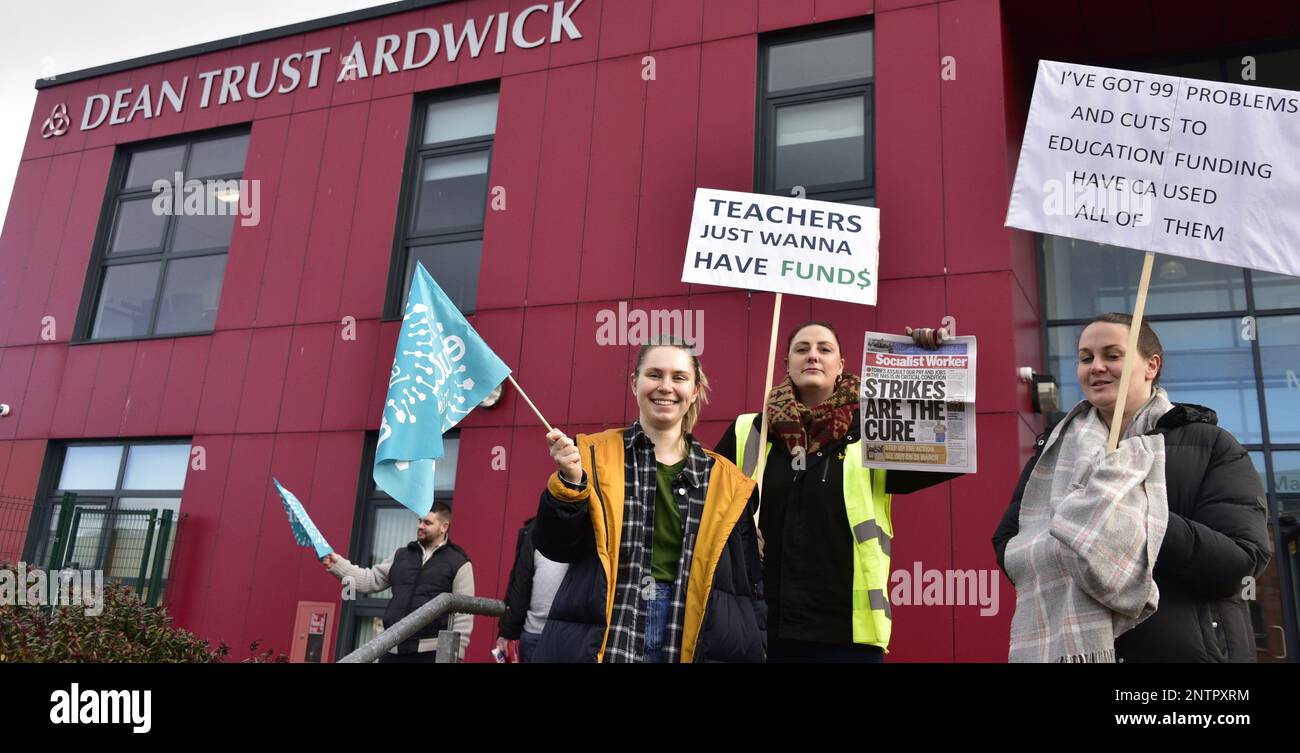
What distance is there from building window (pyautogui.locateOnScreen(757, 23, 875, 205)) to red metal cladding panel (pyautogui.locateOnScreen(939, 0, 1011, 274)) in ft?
2.54

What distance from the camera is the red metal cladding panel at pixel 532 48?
395 inches

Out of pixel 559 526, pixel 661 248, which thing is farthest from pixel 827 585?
pixel 661 248

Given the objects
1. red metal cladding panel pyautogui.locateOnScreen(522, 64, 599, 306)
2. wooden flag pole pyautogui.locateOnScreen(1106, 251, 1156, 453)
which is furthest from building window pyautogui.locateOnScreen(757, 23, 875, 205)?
wooden flag pole pyautogui.locateOnScreen(1106, 251, 1156, 453)

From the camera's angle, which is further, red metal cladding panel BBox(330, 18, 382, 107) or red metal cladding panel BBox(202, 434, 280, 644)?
red metal cladding panel BBox(330, 18, 382, 107)

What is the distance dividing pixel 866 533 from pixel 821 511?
19 centimetres

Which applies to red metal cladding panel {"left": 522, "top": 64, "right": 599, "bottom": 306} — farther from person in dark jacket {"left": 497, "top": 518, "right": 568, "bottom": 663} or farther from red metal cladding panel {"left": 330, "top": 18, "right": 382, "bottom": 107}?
person in dark jacket {"left": 497, "top": 518, "right": 568, "bottom": 663}

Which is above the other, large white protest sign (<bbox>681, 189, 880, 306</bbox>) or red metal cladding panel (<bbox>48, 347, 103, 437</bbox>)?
red metal cladding panel (<bbox>48, 347, 103, 437</bbox>)

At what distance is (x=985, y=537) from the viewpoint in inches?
276

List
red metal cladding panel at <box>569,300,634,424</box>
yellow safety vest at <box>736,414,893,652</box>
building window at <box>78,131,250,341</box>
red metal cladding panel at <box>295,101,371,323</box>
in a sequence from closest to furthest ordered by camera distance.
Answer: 1. yellow safety vest at <box>736,414,893,652</box>
2. red metal cladding panel at <box>569,300,634,424</box>
3. red metal cladding panel at <box>295,101,371,323</box>
4. building window at <box>78,131,250,341</box>

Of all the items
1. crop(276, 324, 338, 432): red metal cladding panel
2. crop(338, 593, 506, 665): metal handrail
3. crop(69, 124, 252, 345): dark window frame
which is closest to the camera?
crop(338, 593, 506, 665): metal handrail

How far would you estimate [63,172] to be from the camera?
1239 cm

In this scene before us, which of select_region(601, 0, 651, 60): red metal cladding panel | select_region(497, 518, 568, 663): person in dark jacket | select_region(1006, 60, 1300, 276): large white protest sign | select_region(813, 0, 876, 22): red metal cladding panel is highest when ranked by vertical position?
select_region(601, 0, 651, 60): red metal cladding panel

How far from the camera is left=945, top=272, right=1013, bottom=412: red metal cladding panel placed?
7309 millimetres
